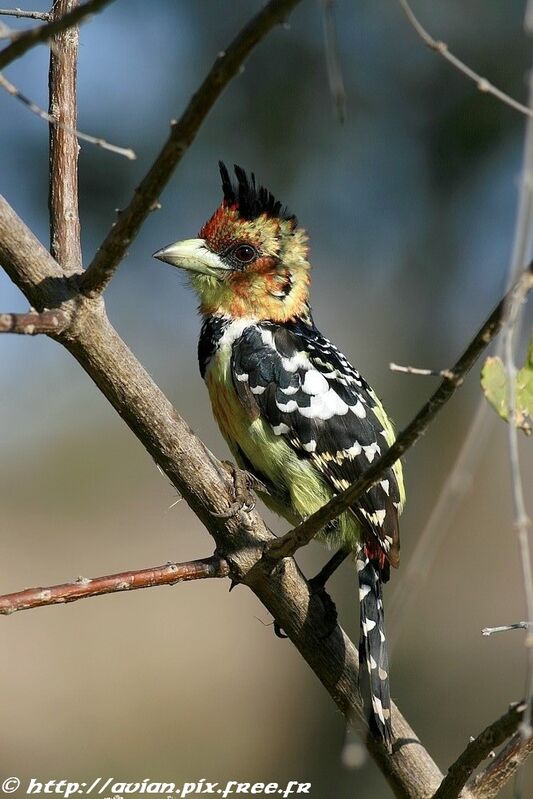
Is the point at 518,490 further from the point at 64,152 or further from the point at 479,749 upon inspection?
the point at 64,152

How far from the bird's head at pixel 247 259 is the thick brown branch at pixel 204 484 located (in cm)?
130

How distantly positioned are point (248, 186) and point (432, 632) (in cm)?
454

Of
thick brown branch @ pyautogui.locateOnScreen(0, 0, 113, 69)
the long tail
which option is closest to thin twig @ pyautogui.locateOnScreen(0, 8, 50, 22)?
thick brown branch @ pyautogui.locateOnScreen(0, 0, 113, 69)

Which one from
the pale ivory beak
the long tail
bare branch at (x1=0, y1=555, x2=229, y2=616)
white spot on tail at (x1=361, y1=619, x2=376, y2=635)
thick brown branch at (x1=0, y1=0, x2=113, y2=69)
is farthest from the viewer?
the pale ivory beak

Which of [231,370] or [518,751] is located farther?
[231,370]

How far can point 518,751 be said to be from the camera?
7.37ft

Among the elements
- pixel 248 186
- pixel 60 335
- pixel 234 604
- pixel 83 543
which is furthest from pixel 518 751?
pixel 83 543

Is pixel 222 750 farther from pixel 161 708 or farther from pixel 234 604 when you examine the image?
pixel 234 604

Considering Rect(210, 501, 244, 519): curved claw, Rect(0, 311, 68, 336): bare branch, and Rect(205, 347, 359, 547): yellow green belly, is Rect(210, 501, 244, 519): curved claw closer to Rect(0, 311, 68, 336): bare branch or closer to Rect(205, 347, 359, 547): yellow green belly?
Rect(0, 311, 68, 336): bare branch

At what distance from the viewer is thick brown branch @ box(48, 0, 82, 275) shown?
2.25 metres

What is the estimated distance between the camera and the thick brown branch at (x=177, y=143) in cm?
151

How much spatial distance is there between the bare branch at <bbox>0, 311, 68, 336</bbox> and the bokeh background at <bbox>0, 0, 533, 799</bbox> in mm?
4645

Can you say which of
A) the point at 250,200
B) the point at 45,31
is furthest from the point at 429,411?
the point at 250,200

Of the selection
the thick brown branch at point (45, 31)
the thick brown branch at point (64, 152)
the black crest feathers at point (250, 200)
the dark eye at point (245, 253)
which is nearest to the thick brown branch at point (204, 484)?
the thick brown branch at point (64, 152)
